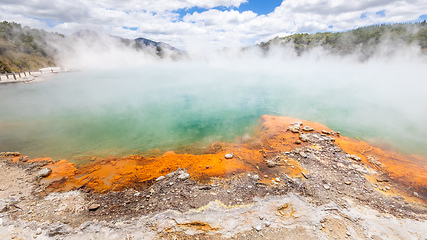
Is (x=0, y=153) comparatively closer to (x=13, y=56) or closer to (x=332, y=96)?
(x=332, y=96)

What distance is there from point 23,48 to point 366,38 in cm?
5845

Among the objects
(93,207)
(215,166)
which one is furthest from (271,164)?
(93,207)

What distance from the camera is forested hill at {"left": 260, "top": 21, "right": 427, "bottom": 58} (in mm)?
29281

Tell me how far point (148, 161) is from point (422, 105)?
18450 millimetres

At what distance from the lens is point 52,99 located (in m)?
12.5

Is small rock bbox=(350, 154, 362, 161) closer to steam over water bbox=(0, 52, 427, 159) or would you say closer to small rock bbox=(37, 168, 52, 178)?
steam over water bbox=(0, 52, 427, 159)

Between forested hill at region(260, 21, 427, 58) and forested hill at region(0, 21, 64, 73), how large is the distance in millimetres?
51353

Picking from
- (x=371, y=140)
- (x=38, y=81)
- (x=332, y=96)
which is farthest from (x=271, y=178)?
(x=38, y=81)

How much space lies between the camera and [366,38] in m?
34.6

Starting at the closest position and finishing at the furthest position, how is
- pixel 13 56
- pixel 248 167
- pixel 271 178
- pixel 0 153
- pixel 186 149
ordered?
pixel 271 178 < pixel 248 167 < pixel 0 153 < pixel 186 149 < pixel 13 56

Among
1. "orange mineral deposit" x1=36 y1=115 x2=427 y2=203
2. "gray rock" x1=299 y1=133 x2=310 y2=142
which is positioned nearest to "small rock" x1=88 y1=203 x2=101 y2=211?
"orange mineral deposit" x1=36 y1=115 x2=427 y2=203

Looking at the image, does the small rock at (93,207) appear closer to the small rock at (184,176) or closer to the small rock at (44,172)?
the small rock at (184,176)

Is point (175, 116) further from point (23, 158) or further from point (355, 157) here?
point (355, 157)

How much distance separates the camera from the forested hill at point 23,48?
2060 centimetres
